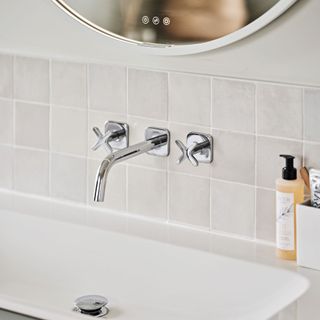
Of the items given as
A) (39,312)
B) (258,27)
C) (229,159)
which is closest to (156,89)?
(229,159)

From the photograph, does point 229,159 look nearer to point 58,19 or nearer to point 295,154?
point 295,154

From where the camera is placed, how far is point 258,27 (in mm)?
1577

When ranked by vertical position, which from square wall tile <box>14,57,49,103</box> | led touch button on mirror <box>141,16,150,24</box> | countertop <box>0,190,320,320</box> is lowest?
countertop <box>0,190,320,320</box>

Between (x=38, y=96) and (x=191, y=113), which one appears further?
(x=38, y=96)

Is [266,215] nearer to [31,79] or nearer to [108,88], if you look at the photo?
[108,88]

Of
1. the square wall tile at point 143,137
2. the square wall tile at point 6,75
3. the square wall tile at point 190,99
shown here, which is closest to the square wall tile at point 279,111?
the square wall tile at point 190,99

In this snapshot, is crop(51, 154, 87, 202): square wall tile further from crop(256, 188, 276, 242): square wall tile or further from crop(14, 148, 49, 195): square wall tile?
crop(256, 188, 276, 242): square wall tile

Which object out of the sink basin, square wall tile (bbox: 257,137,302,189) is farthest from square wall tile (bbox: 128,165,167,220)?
square wall tile (bbox: 257,137,302,189)

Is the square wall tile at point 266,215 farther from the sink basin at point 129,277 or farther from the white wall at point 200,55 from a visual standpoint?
the white wall at point 200,55

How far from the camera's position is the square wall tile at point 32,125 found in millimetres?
2010

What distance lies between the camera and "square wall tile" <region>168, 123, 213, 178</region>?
1.81 meters

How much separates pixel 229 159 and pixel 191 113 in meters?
0.11

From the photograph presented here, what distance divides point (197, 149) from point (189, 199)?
0.11 metres

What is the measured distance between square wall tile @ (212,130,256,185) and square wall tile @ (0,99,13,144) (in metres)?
0.50
